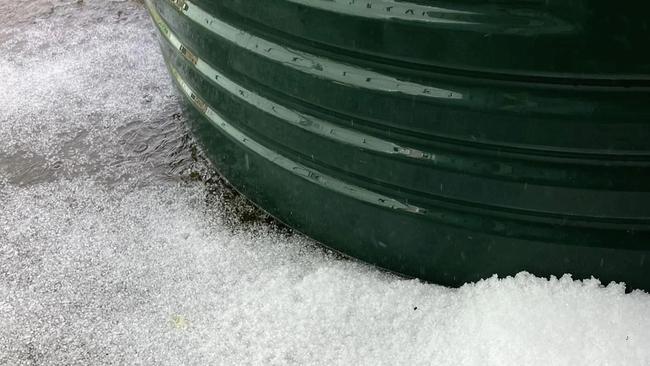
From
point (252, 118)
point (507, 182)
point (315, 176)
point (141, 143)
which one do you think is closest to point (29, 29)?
point (141, 143)

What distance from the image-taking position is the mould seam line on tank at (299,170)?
1513mm

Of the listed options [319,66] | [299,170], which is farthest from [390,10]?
[299,170]

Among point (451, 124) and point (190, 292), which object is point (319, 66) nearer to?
point (451, 124)

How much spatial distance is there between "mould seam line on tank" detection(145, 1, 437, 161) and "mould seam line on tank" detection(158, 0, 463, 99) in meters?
0.12

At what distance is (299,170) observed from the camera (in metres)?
1.64

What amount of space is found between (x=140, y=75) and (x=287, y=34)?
52.7 inches

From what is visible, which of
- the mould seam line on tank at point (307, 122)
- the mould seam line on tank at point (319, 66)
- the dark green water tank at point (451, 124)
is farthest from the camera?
the mould seam line on tank at point (307, 122)

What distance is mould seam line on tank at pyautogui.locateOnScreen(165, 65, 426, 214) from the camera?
4.96 feet

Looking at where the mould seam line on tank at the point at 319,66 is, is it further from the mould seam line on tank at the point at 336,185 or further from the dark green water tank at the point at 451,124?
the mould seam line on tank at the point at 336,185

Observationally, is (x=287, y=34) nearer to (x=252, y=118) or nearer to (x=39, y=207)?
(x=252, y=118)

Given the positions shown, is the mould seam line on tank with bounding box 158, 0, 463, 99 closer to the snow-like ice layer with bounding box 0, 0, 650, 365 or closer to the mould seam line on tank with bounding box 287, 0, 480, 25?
the mould seam line on tank with bounding box 287, 0, 480, 25

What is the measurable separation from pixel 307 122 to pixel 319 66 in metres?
0.16

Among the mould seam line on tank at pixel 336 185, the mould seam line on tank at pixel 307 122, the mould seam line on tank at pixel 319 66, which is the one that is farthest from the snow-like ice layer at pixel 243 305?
the mould seam line on tank at pixel 319 66

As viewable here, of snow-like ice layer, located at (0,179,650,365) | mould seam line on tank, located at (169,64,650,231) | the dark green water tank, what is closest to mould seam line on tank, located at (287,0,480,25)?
the dark green water tank
